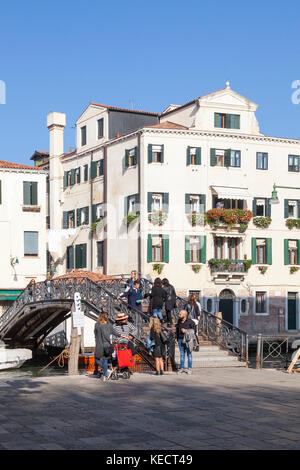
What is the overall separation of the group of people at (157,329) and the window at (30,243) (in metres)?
24.5

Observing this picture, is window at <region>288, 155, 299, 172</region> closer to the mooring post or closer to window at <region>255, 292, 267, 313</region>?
window at <region>255, 292, 267, 313</region>

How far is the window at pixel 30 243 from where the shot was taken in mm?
46250

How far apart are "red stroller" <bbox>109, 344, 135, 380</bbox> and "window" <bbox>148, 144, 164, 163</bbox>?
2774 cm

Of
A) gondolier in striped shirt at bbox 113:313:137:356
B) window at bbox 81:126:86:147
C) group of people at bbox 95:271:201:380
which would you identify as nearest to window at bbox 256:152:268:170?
window at bbox 81:126:86:147

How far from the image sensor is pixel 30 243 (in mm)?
46406

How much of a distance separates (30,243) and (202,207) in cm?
1077

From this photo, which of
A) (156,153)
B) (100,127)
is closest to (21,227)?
(100,127)

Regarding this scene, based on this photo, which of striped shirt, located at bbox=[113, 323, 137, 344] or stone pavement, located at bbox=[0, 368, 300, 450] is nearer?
stone pavement, located at bbox=[0, 368, 300, 450]

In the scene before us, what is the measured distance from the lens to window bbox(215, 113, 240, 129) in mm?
45681

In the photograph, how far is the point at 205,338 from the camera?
2312 centimetres

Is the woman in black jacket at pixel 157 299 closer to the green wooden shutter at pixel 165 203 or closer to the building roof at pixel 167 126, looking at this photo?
the green wooden shutter at pixel 165 203

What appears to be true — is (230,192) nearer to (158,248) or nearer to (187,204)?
(187,204)

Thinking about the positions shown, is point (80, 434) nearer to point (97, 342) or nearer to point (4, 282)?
point (97, 342)

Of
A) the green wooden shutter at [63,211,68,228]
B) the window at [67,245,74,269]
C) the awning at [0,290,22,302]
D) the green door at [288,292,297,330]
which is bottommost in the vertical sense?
the green door at [288,292,297,330]
